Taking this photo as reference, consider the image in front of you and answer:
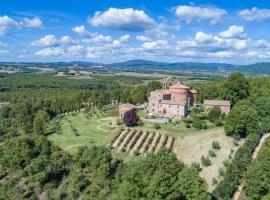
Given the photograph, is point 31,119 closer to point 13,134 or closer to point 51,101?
point 13,134

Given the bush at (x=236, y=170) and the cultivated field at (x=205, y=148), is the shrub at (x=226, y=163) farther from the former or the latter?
the cultivated field at (x=205, y=148)

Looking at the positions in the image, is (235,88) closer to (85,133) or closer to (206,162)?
(206,162)

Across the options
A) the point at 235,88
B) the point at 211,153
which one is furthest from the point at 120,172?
the point at 235,88

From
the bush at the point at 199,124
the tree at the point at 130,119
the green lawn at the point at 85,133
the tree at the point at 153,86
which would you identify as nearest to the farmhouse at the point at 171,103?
the bush at the point at 199,124

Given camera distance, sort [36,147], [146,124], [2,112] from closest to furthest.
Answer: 1. [36,147]
2. [146,124]
3. [2,112]

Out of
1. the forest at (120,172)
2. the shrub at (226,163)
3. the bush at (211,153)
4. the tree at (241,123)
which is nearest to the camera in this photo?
the forest at (120,172)

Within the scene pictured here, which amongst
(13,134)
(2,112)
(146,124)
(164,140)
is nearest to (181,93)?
(146,124)
